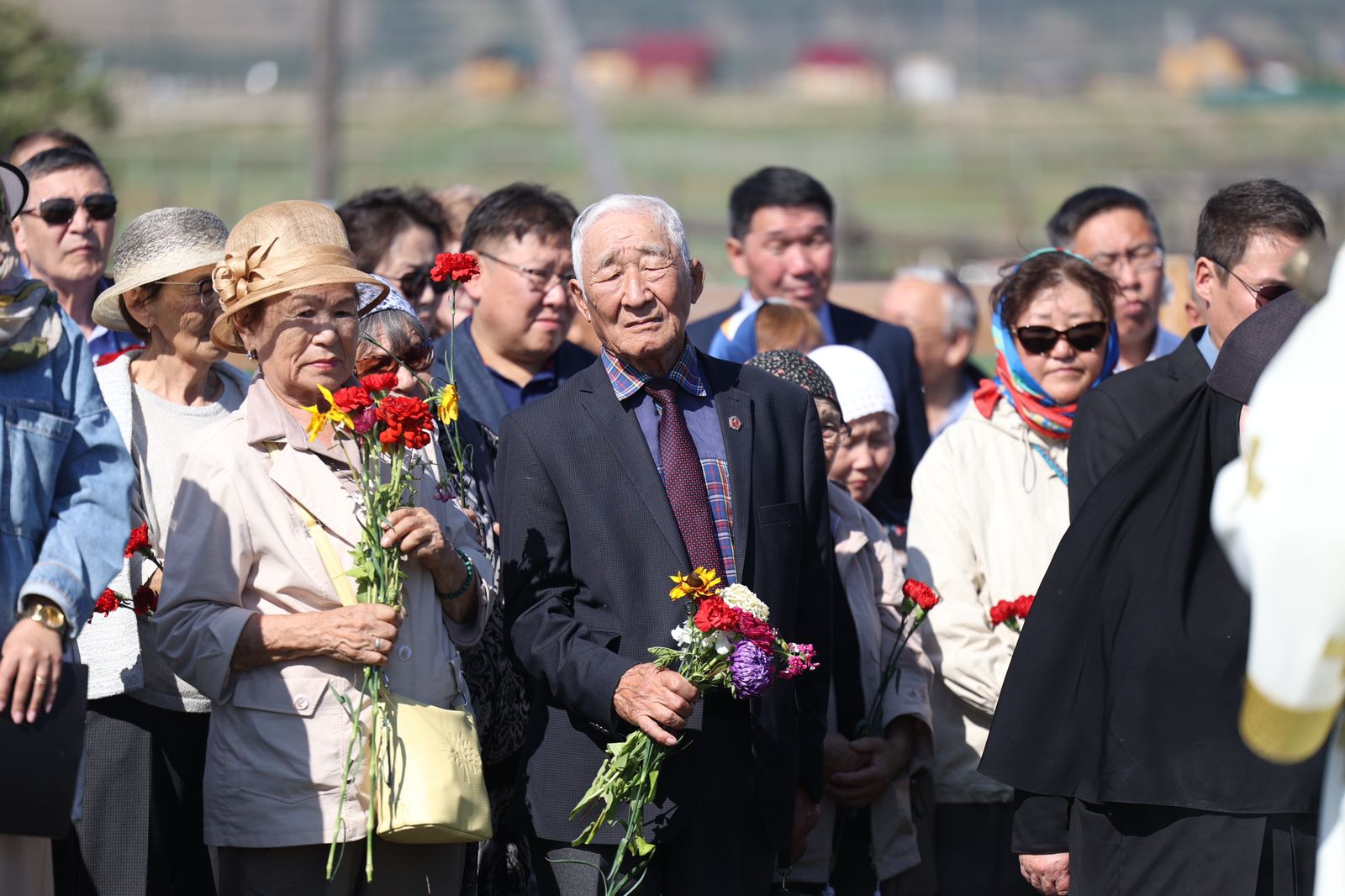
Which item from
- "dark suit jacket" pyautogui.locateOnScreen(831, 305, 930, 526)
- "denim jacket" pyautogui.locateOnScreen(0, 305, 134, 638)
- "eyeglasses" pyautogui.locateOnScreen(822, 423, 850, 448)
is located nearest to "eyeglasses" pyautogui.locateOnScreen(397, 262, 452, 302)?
"dark suit jacket" pyautogui.locateOnScreen(831, 305, 930, 526)

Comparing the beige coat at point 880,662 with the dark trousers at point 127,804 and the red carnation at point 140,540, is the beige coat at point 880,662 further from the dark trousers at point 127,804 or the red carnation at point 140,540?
the red carnation at point 140,540

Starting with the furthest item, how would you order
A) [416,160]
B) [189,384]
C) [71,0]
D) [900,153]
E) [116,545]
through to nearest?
1. [71,0]
2. [900,153]
3. [416,160]
4. [189,384]
5. [116,545]

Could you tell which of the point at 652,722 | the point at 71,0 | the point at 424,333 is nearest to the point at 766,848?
the point at 652,722

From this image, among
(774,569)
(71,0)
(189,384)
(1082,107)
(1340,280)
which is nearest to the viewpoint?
(1340,280)

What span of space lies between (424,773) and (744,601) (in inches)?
32.5

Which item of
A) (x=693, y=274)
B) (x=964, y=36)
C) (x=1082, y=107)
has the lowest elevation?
(x=693, y=274)

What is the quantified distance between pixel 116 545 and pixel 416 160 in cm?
4187

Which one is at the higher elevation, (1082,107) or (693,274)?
(1082,107)

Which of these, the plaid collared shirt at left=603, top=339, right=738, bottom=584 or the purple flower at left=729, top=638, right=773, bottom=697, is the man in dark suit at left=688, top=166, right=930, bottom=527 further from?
the purple flower at left=729, top=638, right=773, bottom=697

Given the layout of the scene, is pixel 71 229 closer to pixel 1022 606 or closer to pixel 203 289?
pixel 203 289

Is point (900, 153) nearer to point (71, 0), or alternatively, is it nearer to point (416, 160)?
point (416, 160)

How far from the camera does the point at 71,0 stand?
2569 inches

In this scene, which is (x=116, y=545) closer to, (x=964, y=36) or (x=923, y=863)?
(x=923, y=863)

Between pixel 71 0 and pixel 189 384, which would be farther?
pixel 71 0
